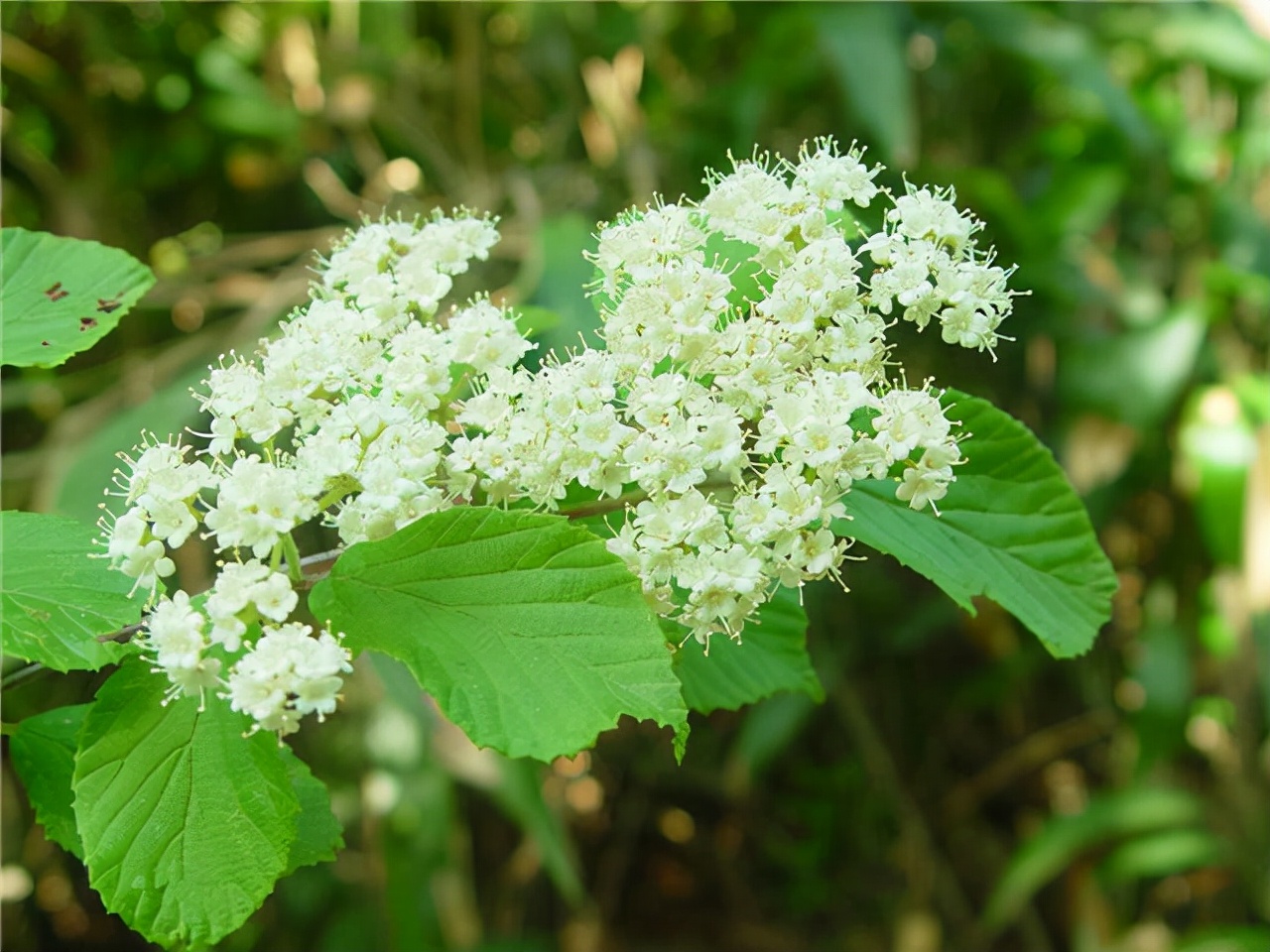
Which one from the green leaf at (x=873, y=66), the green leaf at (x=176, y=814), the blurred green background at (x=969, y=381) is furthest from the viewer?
the blurred green background at (x=969, y=381)

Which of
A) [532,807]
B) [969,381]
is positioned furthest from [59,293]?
[969,381]

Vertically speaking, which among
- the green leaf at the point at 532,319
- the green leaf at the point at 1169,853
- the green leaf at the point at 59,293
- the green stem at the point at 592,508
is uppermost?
the green leaf at the point at 59,293

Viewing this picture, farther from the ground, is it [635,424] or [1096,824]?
[635,424]

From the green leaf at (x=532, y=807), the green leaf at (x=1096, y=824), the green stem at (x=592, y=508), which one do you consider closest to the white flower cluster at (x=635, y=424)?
the green stem at (x=592, y=508)

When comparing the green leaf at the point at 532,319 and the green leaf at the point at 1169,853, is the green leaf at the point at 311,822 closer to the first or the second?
the green leaf at the point at 532,319

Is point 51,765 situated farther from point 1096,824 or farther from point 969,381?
point 1096,824

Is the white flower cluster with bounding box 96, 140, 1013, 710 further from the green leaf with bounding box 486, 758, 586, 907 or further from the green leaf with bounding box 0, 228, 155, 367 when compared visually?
the green leaf with bounding box 486, 758, 586, 907
